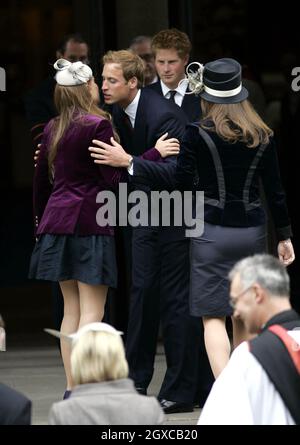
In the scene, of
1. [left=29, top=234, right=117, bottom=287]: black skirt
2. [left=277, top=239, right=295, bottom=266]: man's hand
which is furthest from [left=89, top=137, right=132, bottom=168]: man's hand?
[left=277, top=239, right=295, bottom=266]: man's hand

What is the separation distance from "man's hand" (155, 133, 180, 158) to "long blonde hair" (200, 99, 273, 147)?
393 mm

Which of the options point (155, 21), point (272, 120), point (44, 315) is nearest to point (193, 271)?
point (155, 21)

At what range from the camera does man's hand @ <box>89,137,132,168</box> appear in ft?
24.9

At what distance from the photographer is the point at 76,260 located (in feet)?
25.4

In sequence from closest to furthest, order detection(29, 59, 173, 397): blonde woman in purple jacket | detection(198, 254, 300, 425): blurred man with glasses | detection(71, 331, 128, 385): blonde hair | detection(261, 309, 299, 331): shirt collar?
detection(71, 331, 128, 385): blonde hair < detection(198, 254, 300, 425): blurred man with glasses < detection(261, 309, 299, 331): shirt collar < detection(29, 59, 173, 397): blonde woman in purple jacket

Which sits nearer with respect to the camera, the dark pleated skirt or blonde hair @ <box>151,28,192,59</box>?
the dark pleated skirt

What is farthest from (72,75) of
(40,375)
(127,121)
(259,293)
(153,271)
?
(259,293)

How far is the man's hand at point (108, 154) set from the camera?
24.9 ft

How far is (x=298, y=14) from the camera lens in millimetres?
18453

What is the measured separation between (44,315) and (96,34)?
2.83 metres

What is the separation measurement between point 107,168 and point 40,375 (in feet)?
6.48

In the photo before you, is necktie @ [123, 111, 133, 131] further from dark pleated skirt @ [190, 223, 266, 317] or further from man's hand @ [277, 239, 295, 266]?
man's hand @ [277, 239, 295, 266]

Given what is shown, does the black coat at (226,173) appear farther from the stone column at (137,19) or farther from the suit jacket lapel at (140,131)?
the stone column at (137,19)

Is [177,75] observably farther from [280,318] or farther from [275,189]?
[280,318]
